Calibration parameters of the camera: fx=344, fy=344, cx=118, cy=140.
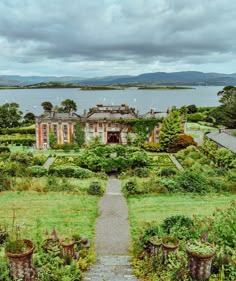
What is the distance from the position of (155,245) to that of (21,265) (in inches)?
143

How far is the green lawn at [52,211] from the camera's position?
14.2 meters

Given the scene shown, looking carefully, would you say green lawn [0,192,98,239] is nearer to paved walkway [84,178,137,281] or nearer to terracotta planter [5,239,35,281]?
paved walkway [84,178,137,281]

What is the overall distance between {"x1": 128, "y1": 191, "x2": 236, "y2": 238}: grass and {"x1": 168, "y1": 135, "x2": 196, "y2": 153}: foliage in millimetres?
18289

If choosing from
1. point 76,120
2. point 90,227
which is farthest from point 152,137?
point 90,227

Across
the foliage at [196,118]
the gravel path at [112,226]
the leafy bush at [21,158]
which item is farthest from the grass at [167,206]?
the foliage at [196,118]

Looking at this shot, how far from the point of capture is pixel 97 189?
20422mm

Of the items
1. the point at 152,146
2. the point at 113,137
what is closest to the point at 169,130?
the point at 152,146

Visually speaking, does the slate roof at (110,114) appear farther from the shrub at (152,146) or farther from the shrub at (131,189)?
A: the shrub at (131,189)

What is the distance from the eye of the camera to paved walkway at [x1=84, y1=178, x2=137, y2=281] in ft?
29.2

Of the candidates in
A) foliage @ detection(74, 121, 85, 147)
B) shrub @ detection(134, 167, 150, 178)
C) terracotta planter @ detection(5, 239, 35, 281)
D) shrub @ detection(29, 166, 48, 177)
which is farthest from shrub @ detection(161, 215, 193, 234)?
foliage @ detection(74, 121, 85, 147)

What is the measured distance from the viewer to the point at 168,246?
29.0ft

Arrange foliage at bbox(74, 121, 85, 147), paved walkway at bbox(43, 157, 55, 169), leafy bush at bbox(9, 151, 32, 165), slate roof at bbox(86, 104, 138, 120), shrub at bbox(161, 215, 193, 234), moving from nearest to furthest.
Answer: shrub at bbox(161, 215, 193, 234), leafy bush at bbox(9, 151, 32, 165), paved walkway at bbox(43, 157, 55, 169), foliage at bbox(74, 121, 85, 147), slate roof at bbox(86, 104, 138, 120)

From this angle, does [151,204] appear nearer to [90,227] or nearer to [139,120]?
[90,227]

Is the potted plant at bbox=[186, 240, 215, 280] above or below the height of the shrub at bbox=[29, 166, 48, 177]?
above
